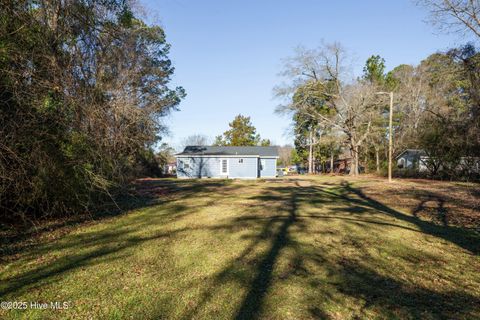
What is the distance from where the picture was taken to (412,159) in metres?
30.8

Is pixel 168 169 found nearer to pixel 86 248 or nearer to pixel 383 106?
pixel 383 106

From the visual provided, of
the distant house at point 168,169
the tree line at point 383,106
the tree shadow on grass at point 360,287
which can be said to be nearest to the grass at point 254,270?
the tree shadow on grass at point 360,287

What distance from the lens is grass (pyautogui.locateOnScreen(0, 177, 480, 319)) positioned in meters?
3.50

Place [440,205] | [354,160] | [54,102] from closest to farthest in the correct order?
Answer: [54,102]
[440,205]
[354,160]

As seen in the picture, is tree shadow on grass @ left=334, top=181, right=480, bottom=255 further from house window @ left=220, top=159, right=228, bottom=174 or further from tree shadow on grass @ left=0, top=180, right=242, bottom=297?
house window @ left=220, top=159, right=228, bottom=174

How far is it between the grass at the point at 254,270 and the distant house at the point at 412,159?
71.7 feet

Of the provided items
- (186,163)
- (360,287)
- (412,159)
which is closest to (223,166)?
(186,163)

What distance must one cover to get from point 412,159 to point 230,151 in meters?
20.0

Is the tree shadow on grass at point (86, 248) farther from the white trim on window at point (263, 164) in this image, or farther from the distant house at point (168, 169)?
the distant house at point (168, 169)

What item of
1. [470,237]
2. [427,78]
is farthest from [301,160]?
[470,237]

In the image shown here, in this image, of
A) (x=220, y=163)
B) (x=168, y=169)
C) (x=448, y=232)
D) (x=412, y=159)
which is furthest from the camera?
(x=168, y=169)

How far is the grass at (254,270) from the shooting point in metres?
3.50

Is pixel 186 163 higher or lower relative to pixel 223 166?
higher

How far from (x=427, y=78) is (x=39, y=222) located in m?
39.1
